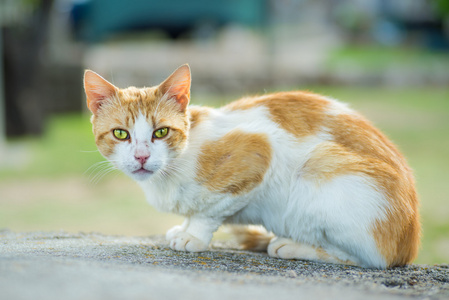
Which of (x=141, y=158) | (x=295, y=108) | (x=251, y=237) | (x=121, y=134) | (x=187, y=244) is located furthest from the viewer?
(x=251, y=237)

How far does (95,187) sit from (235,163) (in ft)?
15.9

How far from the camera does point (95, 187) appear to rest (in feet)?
23.0

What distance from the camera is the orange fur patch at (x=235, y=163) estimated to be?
2.57 meters

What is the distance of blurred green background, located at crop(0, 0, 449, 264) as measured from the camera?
20.1 ft

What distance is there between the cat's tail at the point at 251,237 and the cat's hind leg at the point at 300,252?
0.33 meters

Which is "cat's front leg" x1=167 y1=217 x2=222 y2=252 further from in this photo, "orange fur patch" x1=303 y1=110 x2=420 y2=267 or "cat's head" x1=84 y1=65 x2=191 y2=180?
"orange fur patch" x1=303 y1=110 x2=420 y2=267

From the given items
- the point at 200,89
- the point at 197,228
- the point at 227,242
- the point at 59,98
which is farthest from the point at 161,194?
the point at 200,89

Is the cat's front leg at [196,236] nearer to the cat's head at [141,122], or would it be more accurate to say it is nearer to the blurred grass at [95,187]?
the cat's head at [141,122]

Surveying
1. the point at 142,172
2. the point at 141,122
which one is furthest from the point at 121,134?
the point at 142,172

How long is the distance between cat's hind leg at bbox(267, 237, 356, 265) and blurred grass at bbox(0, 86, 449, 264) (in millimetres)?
Answer: 1957

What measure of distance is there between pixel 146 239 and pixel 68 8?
1283cm

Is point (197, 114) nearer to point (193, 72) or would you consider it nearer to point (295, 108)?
point (295, 108)

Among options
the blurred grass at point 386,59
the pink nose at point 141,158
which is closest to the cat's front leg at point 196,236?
the pink nose at point 141,158

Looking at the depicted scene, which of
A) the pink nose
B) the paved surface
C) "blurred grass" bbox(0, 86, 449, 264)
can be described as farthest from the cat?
"blurred grass" bbox(0, 86, 449, 264)
